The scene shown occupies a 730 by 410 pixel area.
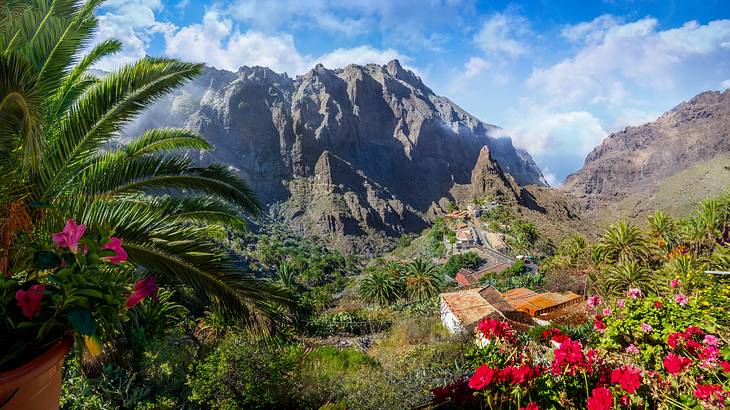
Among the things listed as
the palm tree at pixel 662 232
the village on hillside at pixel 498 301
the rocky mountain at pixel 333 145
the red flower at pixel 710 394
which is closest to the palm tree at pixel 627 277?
the village on hillside at pixel 498 301

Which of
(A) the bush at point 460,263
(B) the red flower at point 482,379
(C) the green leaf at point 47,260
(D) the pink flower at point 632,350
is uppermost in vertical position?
(C) the green leaf at point 47,260

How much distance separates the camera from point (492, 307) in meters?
23.9

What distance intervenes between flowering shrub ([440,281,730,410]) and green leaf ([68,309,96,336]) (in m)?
2.41

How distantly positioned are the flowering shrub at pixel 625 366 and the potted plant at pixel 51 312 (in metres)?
2.45

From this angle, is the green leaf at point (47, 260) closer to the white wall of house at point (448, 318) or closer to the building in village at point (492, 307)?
the building in village at point (492, 307)

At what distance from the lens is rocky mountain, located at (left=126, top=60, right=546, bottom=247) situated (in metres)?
114

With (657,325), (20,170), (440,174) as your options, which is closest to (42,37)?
(20,170)

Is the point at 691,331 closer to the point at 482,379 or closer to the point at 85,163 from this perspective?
the point at 482,379

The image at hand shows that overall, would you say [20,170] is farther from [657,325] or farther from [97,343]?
[657,325]

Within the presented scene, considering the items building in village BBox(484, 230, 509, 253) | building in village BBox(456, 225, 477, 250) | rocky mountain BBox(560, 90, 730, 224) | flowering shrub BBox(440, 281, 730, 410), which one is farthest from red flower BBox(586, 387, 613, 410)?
rocky mountain BBox(560, 90, 730, 224)

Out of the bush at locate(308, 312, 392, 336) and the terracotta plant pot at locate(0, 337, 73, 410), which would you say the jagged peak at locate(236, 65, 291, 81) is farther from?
the terracotta plant pot at locate(0, 337, 73, 410)

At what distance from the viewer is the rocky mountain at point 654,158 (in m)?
111

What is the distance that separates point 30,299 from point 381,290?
3572 centimetres

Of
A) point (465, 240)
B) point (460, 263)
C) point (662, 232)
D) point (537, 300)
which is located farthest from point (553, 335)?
point (465, 240)
